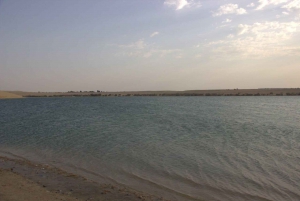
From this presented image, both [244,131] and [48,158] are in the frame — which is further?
[244,131]

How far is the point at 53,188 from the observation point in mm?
6652

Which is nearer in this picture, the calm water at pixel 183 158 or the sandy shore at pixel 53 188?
the sandy shore at pixel 53 188

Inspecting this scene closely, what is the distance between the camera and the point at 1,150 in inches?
475

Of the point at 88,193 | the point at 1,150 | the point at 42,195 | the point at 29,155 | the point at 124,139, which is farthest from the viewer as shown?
the point at 124,139

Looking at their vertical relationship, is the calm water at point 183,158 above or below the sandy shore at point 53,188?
below

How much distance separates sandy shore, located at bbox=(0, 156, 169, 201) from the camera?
595cm

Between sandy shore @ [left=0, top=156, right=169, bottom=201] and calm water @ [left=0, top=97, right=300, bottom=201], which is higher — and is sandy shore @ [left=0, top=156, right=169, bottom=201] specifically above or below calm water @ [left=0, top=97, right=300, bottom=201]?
above

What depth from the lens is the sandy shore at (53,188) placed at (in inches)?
234

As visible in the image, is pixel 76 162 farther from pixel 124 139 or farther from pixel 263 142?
pixel 263 142

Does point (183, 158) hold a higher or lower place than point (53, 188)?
lower

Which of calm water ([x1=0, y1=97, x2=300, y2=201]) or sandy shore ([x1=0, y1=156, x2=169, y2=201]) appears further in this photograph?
calm water ([x1=0, y1=97, x2=300, y2=201])

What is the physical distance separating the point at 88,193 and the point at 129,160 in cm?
378

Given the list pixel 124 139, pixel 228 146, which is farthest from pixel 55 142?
pixel 228 146

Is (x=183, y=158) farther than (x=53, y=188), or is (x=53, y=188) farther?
(x=183, y=158)
